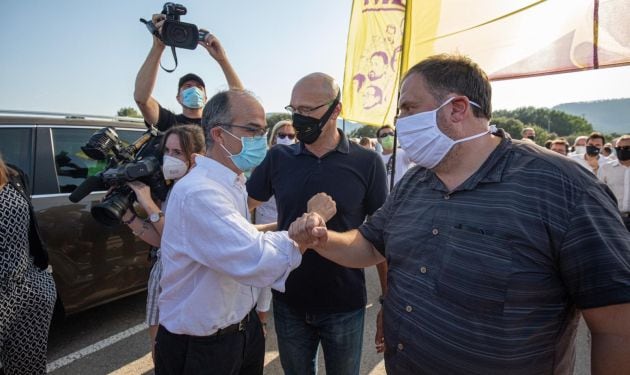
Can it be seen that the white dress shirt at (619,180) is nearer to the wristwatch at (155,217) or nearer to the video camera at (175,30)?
the video camera at (175,30)

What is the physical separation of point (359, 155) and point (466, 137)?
32.6 inches

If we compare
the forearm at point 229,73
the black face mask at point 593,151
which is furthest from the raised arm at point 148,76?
the black face mask at point 593,151

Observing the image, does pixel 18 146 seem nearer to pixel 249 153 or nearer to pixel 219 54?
pixel 219 54

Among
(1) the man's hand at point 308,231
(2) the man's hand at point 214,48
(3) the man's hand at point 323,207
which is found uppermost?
(2) the man's hand at point 214,48

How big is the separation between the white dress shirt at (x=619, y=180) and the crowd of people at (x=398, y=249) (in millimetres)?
4472

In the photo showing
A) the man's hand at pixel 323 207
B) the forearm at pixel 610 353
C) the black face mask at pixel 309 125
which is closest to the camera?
the forearm at pixel 610 353

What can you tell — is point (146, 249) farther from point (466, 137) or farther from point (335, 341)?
point (466, 137)

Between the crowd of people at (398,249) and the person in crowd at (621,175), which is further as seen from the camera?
the person in crowd at (621,175)

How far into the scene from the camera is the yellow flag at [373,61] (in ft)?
9.35

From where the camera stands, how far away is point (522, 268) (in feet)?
3.90

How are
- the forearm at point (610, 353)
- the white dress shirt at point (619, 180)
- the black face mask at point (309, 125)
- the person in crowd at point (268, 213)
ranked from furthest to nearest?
the white dress shirt at point (619, 180), the person in crowd at point (268, 213), the black face mask at point (309, 125), the forearm at point (610, 353)

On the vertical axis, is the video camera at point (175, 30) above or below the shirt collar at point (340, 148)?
above

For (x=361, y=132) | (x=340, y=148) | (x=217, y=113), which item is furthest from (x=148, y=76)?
(x=361, y=132)

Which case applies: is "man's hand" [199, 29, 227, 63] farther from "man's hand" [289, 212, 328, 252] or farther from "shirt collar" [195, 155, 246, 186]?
"man's hand" [289, 212, 328, 252]
